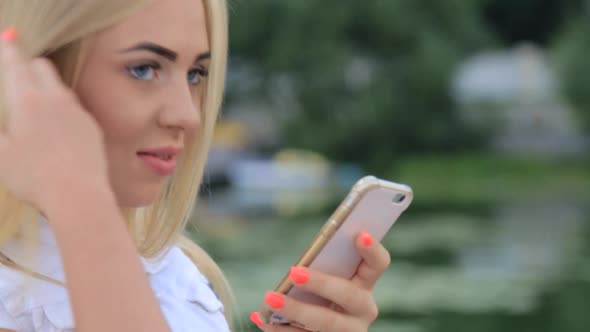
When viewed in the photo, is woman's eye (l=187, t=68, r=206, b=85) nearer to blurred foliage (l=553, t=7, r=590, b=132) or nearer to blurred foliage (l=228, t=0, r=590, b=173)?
blurred foliage (l=228, t=0, r=590, b=173)

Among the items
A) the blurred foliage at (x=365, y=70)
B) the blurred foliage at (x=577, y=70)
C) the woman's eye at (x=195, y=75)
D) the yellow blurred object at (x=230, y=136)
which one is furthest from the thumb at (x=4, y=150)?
the blurred foliage at (x=577, y=70)

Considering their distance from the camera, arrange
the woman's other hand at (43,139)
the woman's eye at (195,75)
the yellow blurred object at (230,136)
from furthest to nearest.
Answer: the yellow blurred object at (230,136) < the woman's eye at (195,75) < the woman's other hand at (43,139)

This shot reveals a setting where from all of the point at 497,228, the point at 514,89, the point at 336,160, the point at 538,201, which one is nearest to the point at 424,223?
the point at 497,228

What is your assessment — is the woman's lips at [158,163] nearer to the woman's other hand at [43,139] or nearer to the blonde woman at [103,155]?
the blonde woman at [103,155]

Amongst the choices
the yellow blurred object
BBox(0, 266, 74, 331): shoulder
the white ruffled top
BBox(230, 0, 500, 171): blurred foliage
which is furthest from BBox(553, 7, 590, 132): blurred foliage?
BBox(0, 266, 74, 331): shoulder

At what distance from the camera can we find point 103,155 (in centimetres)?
82

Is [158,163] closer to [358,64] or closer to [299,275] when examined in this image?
[299,275]

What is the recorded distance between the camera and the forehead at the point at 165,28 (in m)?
0.93

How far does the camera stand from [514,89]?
57.4 feet

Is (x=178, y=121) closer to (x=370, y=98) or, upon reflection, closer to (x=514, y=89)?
(x=370, y=98)

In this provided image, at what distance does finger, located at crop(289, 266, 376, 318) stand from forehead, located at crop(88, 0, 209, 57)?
0.24m

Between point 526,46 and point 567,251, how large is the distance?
12106 mm

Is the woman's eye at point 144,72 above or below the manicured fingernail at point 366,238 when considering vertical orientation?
above

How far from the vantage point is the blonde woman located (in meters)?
0.80
